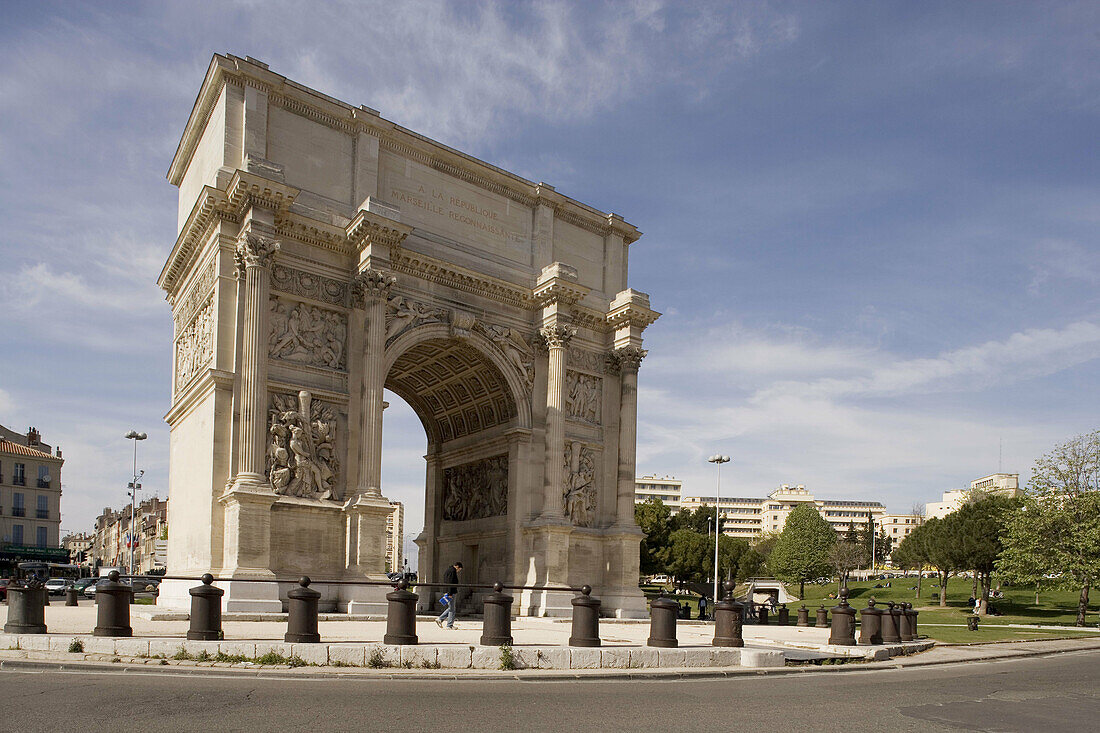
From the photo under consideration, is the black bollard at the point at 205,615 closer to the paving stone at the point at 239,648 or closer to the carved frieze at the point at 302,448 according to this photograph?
the paving stone at the point at 239,648

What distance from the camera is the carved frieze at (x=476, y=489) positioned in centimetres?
3162

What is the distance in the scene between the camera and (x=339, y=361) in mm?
26500

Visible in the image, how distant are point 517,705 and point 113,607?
7075 mm

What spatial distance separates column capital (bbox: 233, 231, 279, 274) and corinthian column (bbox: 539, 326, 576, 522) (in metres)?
10.1

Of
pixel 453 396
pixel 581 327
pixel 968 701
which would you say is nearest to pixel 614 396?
pixel 581 327

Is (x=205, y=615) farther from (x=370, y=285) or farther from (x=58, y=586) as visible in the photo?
(x=58, y=586)

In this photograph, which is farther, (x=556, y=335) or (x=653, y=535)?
(x=653, y=535)

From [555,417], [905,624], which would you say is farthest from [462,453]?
[905,624]

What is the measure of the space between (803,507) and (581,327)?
6095 cm

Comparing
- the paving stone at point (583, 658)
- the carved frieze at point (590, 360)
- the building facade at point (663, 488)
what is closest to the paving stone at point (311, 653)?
A: the paving stone at point (583, 658)

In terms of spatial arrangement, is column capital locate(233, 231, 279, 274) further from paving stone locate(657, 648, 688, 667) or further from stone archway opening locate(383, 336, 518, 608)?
paving stone locate(657, 648, 688, 667)

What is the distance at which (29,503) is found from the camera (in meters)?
66.0

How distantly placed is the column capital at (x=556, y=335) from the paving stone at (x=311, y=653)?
64.0 ft

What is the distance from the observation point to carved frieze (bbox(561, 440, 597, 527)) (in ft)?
103
